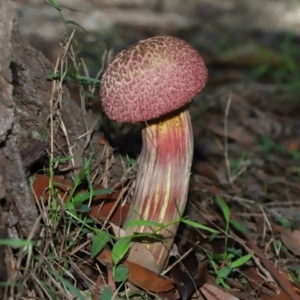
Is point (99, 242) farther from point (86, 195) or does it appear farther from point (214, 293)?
point (214, 293)

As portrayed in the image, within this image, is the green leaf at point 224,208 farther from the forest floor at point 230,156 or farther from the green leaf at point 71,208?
the green leaf at point 71,208

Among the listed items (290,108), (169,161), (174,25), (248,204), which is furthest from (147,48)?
(174,25)

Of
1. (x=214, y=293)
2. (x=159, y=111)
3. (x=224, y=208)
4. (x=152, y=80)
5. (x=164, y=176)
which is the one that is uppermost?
(x=152, y=80)

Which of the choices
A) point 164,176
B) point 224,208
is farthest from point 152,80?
point 224,208

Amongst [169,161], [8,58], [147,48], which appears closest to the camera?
[8,58]

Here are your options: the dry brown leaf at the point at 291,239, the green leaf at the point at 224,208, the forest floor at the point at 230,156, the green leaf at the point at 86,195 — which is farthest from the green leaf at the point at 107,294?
the dry brown leaf at the point at 291,239

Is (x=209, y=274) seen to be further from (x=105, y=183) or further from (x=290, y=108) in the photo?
(x=290, y=108)
